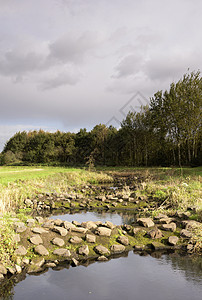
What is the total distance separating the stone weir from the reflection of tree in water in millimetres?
416

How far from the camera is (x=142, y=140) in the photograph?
33.2 m

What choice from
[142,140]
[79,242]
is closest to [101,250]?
[79,242]

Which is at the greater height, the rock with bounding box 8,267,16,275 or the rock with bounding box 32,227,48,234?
the rock with bounding box 32,227,48,234

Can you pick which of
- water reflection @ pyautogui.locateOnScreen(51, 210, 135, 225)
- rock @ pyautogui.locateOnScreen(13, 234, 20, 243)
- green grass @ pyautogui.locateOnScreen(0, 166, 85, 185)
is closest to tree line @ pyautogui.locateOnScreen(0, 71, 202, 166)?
green grass @ pyautogui.locateOnScreen(0, 166, 85, 185)

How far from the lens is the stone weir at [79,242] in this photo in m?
5.92

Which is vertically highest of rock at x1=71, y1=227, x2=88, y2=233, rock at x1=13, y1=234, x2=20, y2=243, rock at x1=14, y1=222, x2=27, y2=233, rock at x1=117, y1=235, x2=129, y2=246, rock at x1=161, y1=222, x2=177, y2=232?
rock at x1=14, y1=222, x2=27, y2=233

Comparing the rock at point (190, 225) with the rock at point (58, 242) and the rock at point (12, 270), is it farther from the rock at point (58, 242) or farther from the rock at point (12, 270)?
the rock at point (12, 270)

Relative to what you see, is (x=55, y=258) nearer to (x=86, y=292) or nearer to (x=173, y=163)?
(x=86, y=292)

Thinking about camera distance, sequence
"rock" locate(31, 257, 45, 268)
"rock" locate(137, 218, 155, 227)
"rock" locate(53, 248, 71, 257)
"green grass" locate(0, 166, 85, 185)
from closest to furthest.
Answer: "rock" locate(31, 257, 45, 268) < "rock" locate(53, 248, 71, 257) < "rock" locate(137, 218, 155, 227) < "green grass" locate(0, 166, 85, 185)

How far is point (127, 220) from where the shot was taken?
33.1ft

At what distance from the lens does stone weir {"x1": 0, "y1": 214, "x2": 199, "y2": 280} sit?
5918 millimetres

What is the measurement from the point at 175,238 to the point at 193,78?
24749 millimetres

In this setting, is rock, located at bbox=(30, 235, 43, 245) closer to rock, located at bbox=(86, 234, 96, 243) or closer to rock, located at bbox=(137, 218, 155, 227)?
rock, located at bbox=(86, 234, 96, 243)

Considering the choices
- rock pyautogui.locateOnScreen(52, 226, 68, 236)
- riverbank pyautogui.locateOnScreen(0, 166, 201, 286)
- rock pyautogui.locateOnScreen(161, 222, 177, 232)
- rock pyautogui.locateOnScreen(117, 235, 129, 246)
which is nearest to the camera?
riverbank pyautogui.locateOnScreen(0, 166, 201, 286)
